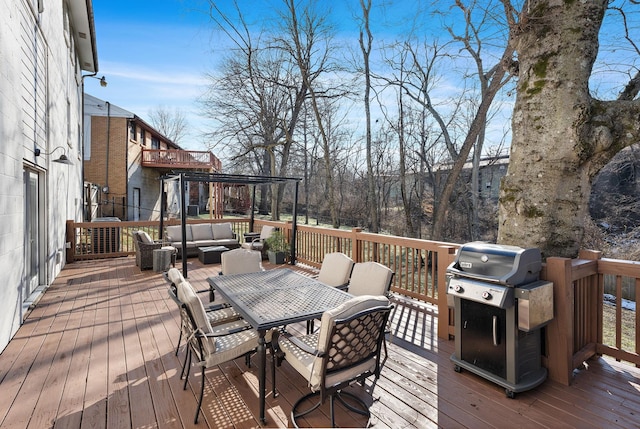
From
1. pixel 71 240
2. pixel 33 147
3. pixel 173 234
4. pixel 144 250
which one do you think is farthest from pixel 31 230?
pixel 173 234

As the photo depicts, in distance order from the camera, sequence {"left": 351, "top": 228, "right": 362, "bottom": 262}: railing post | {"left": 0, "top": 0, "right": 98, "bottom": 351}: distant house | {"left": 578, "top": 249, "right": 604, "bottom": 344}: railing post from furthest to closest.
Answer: {"left": 351, "top": 228, "right": 362, "bottom": 262}: railing post, {"left": 0, "top": 0, "right": 98, "bottom": 351}: distant house, {"left": 578, "top": 249, "right": 604, "bottom": 344}: railing post

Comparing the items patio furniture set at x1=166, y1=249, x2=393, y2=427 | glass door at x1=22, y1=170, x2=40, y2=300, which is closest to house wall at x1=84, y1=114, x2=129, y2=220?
glass door at x1=22, y1=170, x2=40, y2=300

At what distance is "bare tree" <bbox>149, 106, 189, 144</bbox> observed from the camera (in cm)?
3072

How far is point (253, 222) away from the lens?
31.2 ft

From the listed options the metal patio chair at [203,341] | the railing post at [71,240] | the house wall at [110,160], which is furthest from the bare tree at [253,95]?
the metal patio chair at [203,341]

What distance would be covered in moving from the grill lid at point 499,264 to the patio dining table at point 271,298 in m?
1.04

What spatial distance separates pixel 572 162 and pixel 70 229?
28.9 ft

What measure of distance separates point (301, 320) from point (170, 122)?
3381 centimetres

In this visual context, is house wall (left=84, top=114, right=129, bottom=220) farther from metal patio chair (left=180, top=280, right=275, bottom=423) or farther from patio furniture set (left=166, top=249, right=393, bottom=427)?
metal patio chair (left=180, top=280, right=275, bottom=423)

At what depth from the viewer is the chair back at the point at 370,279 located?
2.86 meters

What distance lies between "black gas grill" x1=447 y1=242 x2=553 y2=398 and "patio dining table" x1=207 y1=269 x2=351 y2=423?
3.34 ft

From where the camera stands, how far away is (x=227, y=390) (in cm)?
246

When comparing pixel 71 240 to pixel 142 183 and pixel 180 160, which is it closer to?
pixel 142 183

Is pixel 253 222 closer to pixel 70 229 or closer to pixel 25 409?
pixel 70 229
